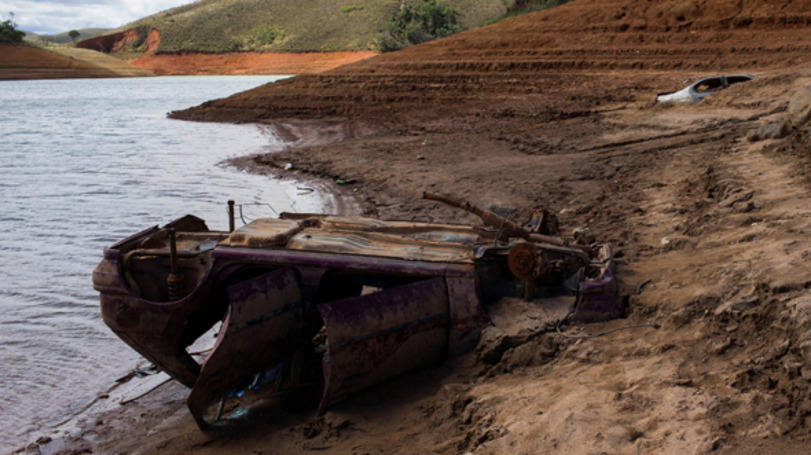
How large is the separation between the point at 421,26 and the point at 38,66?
124 feet

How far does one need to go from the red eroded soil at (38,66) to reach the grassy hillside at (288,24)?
12469 mm

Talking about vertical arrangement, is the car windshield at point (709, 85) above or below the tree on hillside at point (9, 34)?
below

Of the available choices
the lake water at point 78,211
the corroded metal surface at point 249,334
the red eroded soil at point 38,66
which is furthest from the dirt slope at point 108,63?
the corroded metal surface at point 249,334

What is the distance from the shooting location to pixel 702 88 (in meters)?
15.8

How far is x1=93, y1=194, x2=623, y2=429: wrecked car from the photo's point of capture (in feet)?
14.1

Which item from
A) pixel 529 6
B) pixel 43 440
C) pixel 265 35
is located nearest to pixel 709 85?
pixel 43 440

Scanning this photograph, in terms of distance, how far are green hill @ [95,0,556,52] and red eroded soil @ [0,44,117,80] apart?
41.4ft

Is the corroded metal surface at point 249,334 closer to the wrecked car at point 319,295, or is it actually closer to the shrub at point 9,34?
the wrecked car at point 319,295

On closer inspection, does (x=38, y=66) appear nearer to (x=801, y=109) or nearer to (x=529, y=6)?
(x=529, y=6)

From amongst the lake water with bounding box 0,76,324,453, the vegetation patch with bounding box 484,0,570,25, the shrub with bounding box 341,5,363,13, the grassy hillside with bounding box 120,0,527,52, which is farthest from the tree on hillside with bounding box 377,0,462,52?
the lake water with bounding box 0,76,324,453

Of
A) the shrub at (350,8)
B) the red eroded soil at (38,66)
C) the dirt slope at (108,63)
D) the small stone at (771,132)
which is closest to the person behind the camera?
the small stone at (771,132)

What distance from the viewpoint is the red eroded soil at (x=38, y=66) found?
204 feet

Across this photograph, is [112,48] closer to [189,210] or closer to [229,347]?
[189,210]

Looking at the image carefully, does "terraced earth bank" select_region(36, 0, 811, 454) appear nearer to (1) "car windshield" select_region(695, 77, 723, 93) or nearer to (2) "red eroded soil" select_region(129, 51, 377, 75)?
(1) "car windshield" select_region(695, 77, 723, 93)
